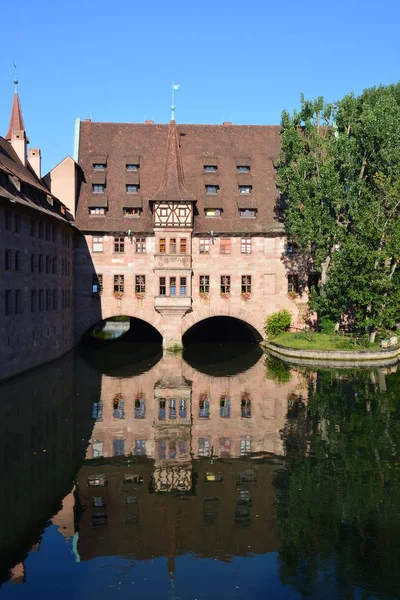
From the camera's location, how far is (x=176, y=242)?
50344 millimetres

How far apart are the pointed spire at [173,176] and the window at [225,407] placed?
73.3ft

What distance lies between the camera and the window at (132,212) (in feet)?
169

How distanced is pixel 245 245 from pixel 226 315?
617cm

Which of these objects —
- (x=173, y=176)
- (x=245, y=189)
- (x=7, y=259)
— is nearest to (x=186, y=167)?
(x=173, y=176)

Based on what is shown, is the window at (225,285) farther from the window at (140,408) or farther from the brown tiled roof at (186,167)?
the window at (140,408)

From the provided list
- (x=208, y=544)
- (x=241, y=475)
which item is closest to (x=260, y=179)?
(x=241, y=475)

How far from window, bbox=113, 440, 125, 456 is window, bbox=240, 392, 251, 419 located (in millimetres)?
6482

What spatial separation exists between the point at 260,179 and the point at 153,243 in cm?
Answer: 1180

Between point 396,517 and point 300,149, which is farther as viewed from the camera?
point 300,149

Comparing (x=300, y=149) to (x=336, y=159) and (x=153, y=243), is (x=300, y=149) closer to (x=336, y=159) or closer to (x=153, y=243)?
(x=336, y=159)

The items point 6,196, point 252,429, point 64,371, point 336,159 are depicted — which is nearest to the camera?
point 252,429

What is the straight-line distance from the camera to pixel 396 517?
52.3 ft

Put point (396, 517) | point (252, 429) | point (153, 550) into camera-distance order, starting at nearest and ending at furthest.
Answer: point (153, 550)
point (396, 517)
point (252, 429)

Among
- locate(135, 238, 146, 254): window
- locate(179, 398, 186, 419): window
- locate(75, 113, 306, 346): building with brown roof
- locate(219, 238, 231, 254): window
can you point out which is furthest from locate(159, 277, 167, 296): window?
locate(179, 398, 186, 419): window
